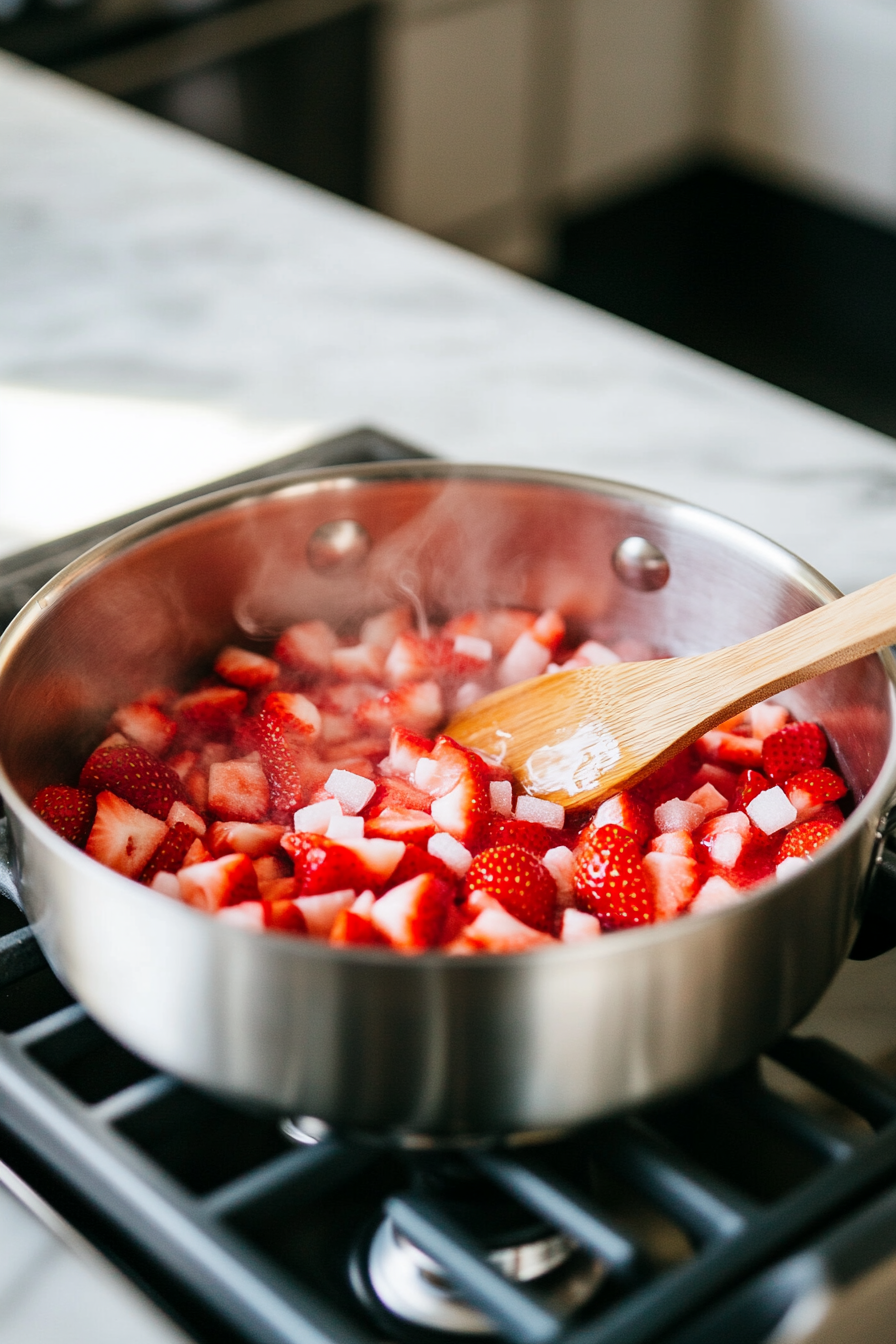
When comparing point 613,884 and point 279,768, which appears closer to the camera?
point 613,884

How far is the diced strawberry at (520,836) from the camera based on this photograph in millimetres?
774

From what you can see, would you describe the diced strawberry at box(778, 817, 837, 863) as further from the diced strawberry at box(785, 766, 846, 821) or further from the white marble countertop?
the white marble countertop

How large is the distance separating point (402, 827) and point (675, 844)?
152 mm

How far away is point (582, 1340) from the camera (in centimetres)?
52

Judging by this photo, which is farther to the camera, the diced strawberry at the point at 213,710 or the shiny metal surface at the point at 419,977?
the diced strawberry at the point at 213,710

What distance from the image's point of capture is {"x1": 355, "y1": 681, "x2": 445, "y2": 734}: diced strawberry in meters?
0.94

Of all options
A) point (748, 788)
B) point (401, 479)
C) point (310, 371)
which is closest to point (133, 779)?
point (401, 479)

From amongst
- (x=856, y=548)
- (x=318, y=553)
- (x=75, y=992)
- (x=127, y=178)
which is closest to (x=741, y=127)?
(x=127, y=178)

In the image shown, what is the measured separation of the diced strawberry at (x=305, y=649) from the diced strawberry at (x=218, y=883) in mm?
276

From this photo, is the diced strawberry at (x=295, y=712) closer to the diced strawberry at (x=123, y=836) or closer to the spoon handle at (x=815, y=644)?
the diced strawberry at (x=123, y=836)

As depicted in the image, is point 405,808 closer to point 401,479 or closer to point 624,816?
point 624,816

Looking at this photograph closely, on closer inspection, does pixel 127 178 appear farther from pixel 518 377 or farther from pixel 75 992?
pixel 75 992

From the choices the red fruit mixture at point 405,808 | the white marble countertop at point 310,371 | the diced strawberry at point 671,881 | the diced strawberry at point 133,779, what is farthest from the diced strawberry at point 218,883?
the white marble countertop at point 310,371

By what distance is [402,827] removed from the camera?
776 mm
